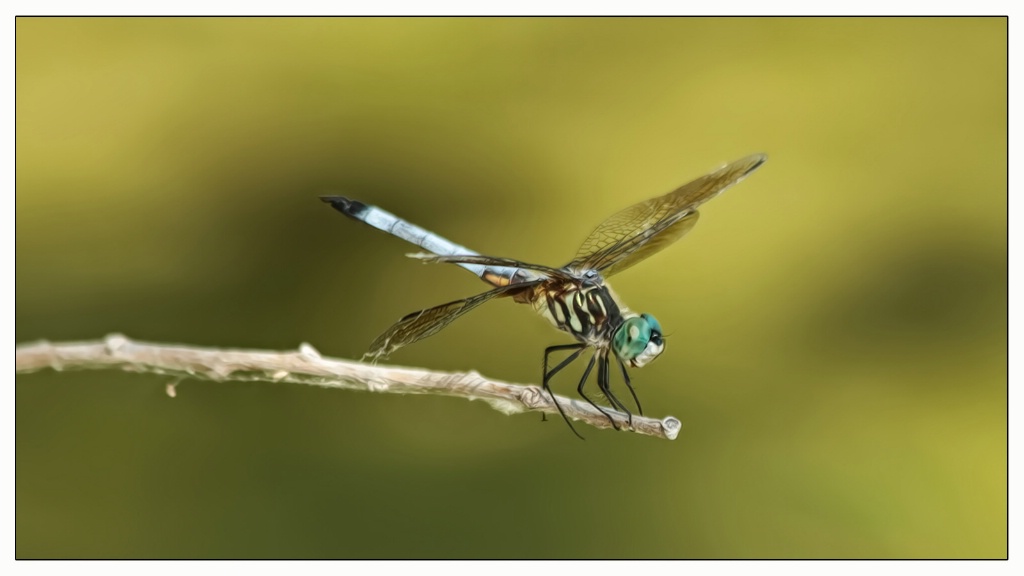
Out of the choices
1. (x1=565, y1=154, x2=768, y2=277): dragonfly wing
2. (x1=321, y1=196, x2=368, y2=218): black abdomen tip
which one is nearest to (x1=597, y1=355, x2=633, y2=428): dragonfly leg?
(x1=565, y1=154, x2=768, y2=277): dragonfly wing

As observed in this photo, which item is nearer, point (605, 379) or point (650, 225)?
point (605, 379)

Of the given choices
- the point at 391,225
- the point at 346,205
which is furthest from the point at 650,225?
the point at 346,205

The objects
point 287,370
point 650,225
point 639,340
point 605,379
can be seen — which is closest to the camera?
point 287,370

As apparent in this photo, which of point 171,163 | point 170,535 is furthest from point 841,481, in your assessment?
point 171,163

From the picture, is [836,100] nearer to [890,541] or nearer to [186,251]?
[890,541]

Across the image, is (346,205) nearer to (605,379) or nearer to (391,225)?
(391,225)

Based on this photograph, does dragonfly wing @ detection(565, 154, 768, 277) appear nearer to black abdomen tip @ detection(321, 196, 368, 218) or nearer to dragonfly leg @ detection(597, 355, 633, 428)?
dragonfly leg @ detection(597, 355, 633, 428)
